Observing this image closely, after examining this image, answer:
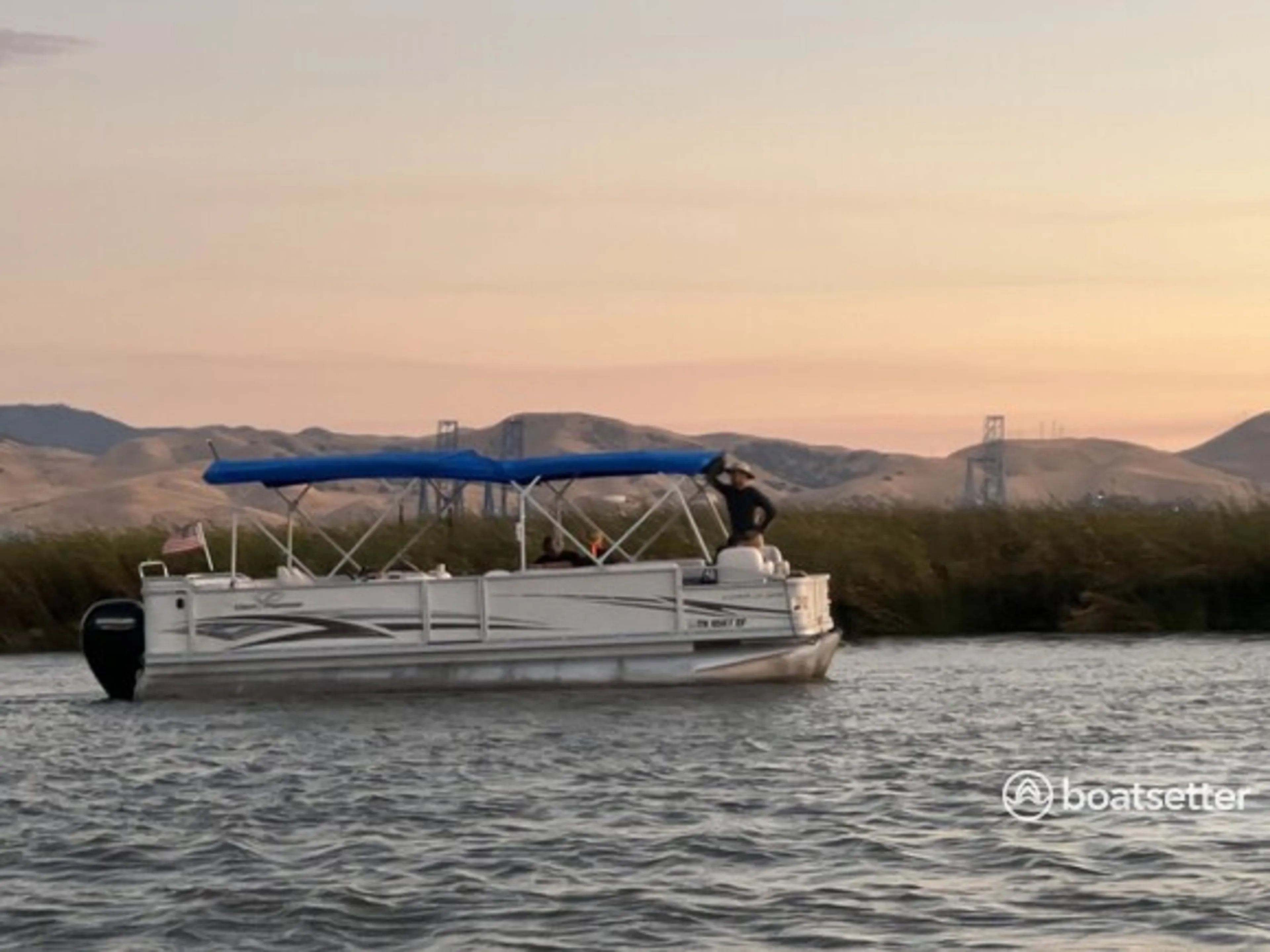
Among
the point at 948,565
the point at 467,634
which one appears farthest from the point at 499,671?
the point at 948,565

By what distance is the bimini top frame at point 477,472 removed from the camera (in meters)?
29.5

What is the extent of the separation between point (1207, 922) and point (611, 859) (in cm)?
407

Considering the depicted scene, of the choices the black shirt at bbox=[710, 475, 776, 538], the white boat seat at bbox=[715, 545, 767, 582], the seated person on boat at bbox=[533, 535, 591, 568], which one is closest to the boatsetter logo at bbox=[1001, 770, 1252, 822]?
the white boat seat at bbox=[715, 545, 767, 582]

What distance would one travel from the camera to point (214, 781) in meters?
21.7

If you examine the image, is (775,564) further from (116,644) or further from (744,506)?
(116,644)

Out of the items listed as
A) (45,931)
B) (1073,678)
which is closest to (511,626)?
(1073,678)

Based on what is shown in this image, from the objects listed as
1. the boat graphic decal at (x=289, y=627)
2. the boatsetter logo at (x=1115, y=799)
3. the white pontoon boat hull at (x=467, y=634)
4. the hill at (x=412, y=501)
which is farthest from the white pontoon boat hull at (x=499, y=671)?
the hill at (x=412, y=501)

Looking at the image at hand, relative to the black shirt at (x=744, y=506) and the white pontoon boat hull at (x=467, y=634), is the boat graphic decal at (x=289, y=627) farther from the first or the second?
the black shirt at (x=744, y=506)

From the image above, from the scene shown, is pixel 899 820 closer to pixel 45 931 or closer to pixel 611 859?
pixel 611 859

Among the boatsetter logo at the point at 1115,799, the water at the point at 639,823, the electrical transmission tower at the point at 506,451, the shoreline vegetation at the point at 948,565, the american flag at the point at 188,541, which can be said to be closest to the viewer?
the water at the point at 639,823

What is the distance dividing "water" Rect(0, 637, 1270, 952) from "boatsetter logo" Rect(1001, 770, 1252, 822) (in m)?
0.17

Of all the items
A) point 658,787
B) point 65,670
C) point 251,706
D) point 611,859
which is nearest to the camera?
point 611,859

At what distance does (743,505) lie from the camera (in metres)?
29.3

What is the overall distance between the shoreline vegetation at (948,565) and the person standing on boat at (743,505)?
6.72m
